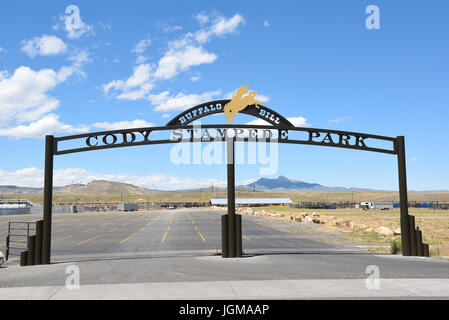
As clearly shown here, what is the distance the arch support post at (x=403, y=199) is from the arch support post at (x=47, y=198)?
1442 centimetres

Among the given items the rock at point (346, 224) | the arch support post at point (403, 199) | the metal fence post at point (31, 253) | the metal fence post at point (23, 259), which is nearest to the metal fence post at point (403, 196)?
the arch support post at point (403, 199)

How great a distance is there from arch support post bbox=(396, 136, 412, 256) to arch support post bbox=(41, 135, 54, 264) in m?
14.4

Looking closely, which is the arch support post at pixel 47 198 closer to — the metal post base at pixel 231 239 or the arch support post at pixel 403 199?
the metal post base at pixel 231 239

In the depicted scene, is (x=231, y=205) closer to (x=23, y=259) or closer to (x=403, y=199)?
(x=403, y=199)

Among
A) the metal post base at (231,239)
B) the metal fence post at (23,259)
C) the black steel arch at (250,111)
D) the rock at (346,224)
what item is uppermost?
the black steel arch at (250,111)

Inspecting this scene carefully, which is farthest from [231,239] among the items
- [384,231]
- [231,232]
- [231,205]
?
[384,231]

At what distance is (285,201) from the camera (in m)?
171

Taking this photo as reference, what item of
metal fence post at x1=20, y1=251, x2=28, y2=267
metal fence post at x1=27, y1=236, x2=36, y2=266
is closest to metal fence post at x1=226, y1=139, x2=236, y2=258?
→ metal fence post at x1=27, y1=236, x2=36, y2=266

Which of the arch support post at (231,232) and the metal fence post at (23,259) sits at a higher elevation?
the arch support post at (231,232)

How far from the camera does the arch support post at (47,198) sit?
1445 cm

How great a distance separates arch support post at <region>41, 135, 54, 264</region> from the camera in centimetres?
1445

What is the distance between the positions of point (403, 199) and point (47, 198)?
48.1ft
